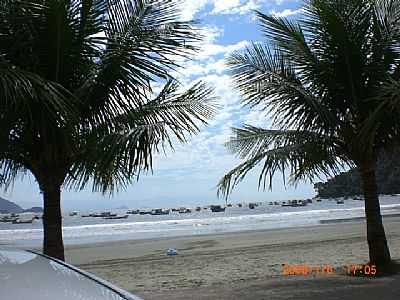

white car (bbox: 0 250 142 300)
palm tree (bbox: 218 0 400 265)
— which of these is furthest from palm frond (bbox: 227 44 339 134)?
white car (bbox: 0 250 142 300)

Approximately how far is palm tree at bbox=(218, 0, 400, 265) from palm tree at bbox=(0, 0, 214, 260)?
231cm

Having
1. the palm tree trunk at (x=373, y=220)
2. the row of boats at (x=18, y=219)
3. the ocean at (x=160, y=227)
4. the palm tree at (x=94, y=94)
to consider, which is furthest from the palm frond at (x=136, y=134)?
the row of boats at (x=18, y=219)

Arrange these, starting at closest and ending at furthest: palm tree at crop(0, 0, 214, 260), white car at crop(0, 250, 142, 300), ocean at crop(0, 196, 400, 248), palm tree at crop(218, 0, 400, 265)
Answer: white car at crop(0, 250, 142, 300) → palm tree at crop(0, 0, 214, 260) → palm tree at crop(218, 0, 400, 265) → ocean at crop(0, 196, 400, 248)

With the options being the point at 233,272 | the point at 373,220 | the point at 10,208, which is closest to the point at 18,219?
the point at 10,208

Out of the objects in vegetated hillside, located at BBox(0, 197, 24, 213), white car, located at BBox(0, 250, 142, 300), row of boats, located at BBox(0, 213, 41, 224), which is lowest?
row of boats, located at BBox(0, 213, 41, 224)

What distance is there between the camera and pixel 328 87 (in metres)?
9.93

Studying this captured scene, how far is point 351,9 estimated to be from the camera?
9.62 meters

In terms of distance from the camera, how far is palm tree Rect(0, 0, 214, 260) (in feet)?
23.0

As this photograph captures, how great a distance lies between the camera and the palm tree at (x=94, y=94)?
7.02 m

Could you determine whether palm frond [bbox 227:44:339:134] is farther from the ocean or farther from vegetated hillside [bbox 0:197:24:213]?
vegetated hillside [bbox 0:197:24:213]

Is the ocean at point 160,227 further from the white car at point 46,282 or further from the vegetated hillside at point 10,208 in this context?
the vegetated hillside at point 10,208

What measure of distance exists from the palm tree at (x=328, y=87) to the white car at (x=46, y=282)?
23.1 feet

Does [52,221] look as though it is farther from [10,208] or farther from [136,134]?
[10,208]

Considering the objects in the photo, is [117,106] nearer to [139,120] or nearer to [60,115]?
[139,120]
